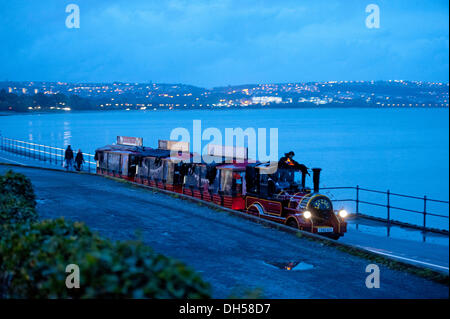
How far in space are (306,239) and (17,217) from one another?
7.78 metres

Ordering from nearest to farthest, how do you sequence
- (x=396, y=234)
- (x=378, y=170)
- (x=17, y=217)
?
(x=17, y=217)
(x=396, y=234)
(x=378, y=170)

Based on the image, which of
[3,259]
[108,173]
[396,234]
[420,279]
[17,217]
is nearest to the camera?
[3,259]

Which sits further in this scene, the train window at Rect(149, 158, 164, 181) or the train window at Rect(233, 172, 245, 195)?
the train window at Rect(149, 158, 164, 181)

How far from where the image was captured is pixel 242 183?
20172 mm

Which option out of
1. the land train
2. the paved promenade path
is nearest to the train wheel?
the land train

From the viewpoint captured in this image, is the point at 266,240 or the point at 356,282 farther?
the point at 266,240

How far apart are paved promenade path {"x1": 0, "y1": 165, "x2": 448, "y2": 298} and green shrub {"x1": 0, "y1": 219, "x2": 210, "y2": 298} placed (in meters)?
3.67

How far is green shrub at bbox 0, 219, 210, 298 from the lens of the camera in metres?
4.48

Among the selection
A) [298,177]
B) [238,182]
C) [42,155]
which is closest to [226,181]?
[238,182]

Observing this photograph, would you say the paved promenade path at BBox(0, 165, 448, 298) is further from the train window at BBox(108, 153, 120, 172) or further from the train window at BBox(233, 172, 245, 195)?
the train window at BBox(108, 153, 120, 172)

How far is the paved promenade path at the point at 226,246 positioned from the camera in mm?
9484

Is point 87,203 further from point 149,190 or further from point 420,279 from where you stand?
point 420,279

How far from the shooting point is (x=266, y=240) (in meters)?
13.7
